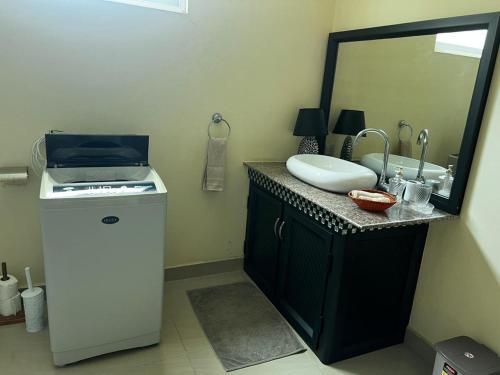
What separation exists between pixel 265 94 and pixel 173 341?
5.57 ft

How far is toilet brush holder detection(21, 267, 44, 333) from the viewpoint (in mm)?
2043

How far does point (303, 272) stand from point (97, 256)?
1.12 metres

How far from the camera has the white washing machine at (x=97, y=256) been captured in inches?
65.6

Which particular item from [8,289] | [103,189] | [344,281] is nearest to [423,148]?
[344,281]

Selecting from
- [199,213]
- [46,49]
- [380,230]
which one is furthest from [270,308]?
[46,49]

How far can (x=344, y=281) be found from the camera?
189 cm

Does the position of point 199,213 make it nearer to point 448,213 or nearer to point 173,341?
point 173,341

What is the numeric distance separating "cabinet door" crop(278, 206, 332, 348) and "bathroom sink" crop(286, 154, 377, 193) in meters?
0.22

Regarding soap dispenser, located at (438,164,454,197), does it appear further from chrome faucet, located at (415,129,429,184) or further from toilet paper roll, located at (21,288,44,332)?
toilet paper roll, located at (21,288,44,332)

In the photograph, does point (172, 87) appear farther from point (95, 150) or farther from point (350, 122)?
point (350, 122)

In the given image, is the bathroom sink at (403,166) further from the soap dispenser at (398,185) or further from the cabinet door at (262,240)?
the cabinet door at (262,240)

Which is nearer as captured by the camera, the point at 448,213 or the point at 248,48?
the point at 448,213

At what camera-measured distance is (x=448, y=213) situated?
190cm

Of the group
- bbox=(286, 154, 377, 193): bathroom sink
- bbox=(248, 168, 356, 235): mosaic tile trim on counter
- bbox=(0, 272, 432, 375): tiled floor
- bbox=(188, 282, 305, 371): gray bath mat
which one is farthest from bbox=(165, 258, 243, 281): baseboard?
bbox=(286, 154, 377, 193): bathroom sink
